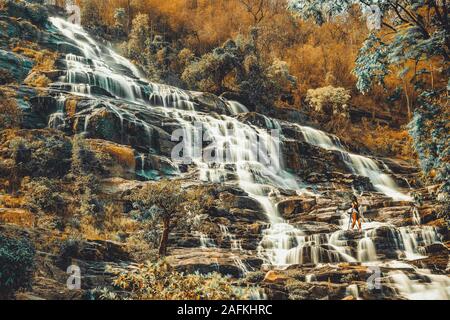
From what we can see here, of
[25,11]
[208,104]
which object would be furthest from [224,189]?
[25,11]

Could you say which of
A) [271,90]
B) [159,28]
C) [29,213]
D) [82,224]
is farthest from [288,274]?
[159,28]

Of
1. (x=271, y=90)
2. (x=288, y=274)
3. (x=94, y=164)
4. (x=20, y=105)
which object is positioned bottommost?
(x=288, y=274)

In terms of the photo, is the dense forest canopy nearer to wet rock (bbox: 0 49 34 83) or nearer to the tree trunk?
wet rock (bbox: 0 49 34 83)

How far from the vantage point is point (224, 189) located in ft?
56.0

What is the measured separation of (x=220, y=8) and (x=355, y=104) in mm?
15703

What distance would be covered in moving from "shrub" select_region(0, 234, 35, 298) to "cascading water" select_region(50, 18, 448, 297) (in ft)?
18.3

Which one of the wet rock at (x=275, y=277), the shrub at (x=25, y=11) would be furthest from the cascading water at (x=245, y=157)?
the shrub at (x=25, y=11)

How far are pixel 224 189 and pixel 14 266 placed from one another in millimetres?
8971

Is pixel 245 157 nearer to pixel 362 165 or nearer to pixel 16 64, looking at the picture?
pixel 362 165

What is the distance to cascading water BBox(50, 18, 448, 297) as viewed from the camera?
1379cm

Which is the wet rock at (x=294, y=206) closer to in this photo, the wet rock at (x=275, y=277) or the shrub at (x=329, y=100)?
the wet rock at (x=275, y=277)

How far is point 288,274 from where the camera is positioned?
12.0 meters
